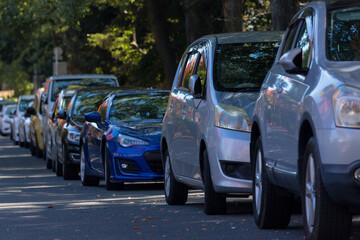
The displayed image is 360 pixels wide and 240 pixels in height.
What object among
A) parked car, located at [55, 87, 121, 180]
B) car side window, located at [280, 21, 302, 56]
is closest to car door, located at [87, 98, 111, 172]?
parked car, located at [55, 87, 121, 180]

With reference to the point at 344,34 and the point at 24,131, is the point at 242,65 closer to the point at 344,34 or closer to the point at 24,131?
the point at 344,34

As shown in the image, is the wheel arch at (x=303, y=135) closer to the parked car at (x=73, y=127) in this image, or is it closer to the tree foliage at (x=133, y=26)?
the parked car at (x=73, y=127)

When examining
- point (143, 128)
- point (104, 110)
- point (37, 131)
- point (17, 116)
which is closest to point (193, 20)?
point (37, 131)

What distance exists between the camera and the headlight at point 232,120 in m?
10.3

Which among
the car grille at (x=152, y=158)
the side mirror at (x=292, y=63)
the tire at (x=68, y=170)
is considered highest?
the side mirror at (x=292, y=63)

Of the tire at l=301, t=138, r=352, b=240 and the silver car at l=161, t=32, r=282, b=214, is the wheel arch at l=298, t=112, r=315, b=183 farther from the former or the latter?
the silver car at l=161, t=32, r=282, b=214

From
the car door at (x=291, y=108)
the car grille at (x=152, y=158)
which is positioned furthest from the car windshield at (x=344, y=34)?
the car grille at (x=152, y=158)

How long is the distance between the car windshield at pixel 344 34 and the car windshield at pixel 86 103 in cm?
1104

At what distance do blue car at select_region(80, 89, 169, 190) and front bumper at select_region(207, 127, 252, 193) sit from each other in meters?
4.36

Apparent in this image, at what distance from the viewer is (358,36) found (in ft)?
26.5

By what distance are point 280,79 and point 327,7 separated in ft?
2.74

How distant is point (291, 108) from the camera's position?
313 inches

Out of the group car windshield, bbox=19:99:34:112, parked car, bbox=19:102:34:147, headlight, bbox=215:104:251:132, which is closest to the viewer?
headlight, bbox=215:104:251:132

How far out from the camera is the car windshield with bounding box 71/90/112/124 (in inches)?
749
